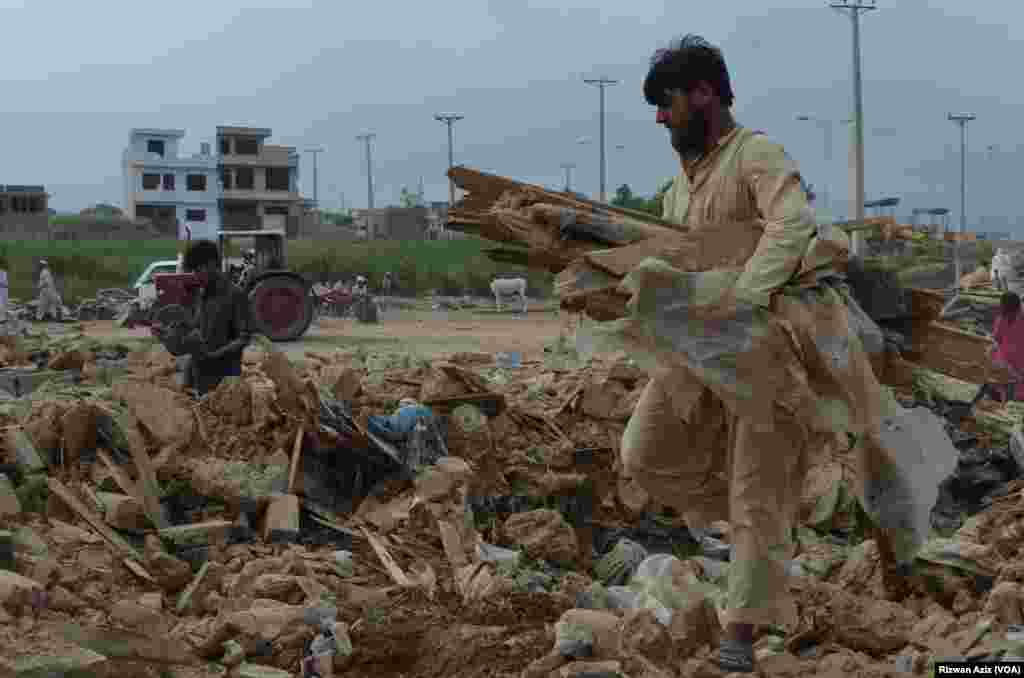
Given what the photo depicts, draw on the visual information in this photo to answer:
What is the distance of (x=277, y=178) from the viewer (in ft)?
210

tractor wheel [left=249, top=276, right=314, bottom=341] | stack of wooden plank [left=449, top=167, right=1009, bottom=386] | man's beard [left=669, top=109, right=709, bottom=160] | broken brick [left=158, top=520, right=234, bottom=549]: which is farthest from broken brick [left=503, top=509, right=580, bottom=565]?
tractor wheel [left=249, top=276, right=314, bottom=341]

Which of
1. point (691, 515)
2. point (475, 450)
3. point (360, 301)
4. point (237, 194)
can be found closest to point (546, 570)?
point (475, 450)

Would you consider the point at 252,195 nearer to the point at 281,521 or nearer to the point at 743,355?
the point at 281,521

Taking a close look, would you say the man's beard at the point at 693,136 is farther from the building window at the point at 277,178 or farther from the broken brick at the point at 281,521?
the building window at the point at 277,178

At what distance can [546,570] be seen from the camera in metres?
6.29

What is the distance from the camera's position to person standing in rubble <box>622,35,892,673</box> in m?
3.31

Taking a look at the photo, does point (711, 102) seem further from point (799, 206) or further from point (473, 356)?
point (473, 356)

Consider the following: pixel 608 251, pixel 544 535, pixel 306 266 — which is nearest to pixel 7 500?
pixel 544 535

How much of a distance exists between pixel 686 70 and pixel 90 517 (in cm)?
362

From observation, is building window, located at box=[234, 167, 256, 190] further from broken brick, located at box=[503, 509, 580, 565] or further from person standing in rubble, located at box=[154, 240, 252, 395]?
broken brick, located at box=[503, 509, 580, 565]

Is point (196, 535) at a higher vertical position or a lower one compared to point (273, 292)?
lower

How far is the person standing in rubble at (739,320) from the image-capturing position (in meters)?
3.31

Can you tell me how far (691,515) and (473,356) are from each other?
9224 mm

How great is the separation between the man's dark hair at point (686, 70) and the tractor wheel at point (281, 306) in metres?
16.5
